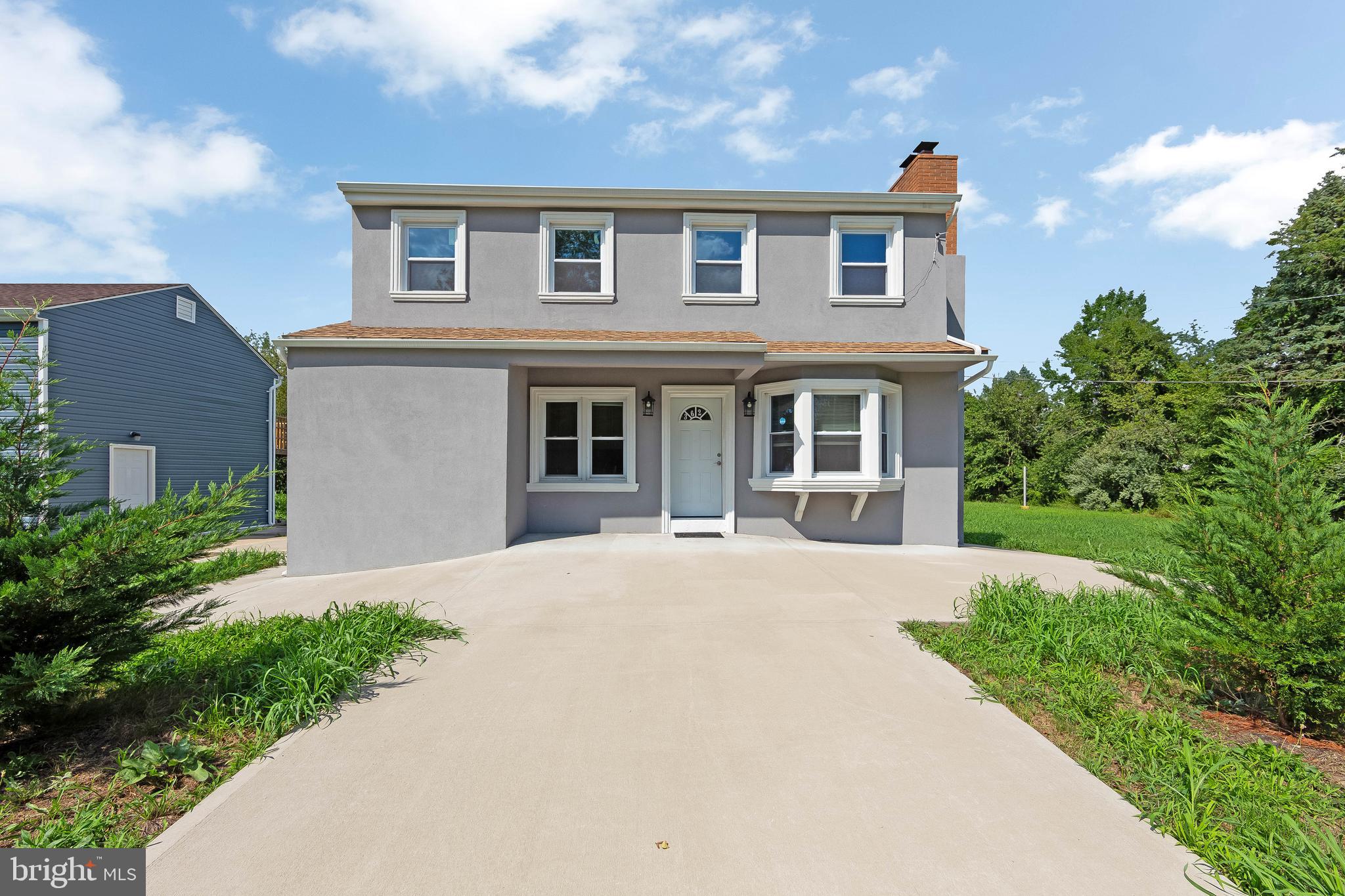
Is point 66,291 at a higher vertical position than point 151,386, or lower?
higher

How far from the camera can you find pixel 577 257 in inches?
408

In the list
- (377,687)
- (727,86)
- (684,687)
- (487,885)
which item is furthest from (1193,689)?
(727,86)

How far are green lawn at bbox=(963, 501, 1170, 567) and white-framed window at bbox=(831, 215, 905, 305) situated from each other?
5.37 meters

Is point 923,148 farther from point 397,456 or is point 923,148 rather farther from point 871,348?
point 397,456

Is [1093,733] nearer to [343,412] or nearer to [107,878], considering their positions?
[107,878]

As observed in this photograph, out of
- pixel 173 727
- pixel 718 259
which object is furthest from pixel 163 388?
pixel 173 727

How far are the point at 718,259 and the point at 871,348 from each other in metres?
3.19

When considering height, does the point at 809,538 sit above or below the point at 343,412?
below

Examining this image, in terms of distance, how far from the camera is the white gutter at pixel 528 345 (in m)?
8.56

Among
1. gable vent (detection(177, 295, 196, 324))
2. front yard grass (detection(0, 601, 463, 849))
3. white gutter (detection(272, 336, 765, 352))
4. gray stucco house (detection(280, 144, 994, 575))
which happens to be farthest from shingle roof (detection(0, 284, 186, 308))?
front yard grass (detection(0, 601, 463, 849))

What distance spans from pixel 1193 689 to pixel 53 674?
6.59 m

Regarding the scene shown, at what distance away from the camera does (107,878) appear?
7.63ft

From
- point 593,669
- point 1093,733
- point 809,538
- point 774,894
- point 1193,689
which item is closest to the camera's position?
point 774,894

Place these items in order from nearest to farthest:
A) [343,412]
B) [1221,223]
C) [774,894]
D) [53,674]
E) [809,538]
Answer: [774,894] < [53,674] < [343,412] < [809,538] < [1221,223]
